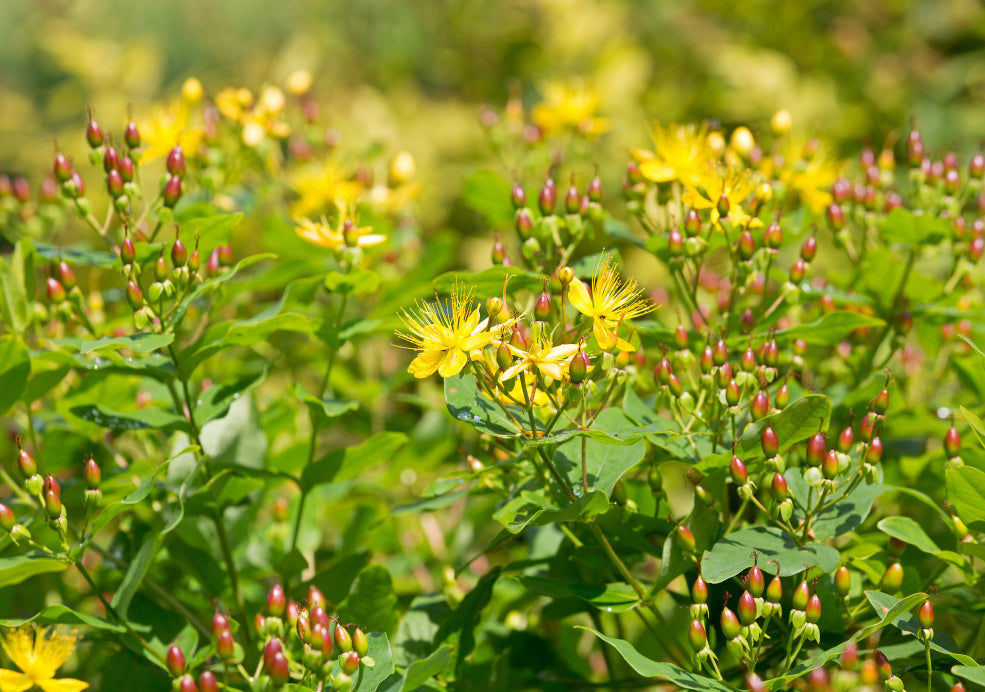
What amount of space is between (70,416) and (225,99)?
71 centimetres

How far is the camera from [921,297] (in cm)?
128

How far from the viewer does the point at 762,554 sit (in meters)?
0.90

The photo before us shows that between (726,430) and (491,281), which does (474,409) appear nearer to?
(491,281)

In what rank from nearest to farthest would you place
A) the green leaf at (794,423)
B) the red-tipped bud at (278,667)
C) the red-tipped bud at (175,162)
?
the red-tipped bud at (278,667) < the green leaf at (794,423) < the red-tipped bud at (175,162)

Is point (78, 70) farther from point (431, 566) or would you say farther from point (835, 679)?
point (835, 679)

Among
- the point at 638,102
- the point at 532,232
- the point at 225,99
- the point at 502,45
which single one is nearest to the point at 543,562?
the point at 532,232

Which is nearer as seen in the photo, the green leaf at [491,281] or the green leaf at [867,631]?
the green leaf at [867,631]

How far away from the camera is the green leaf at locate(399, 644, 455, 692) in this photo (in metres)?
0.88

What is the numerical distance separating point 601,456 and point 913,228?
1.95 ft

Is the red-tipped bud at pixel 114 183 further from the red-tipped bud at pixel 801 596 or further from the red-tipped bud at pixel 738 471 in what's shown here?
the red-tipped bud at pixel 801 596

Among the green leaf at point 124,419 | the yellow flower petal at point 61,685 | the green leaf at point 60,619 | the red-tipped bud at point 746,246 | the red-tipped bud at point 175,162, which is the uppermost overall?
the red-tipped bud at point 175,162

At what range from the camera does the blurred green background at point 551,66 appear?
329cm

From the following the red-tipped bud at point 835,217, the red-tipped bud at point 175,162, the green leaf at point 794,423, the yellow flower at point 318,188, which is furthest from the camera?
the yellow flower at point 318,188

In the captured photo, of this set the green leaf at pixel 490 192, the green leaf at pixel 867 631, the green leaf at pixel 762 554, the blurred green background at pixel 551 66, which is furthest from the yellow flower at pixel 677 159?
the blurred green background at pixel 551 66
